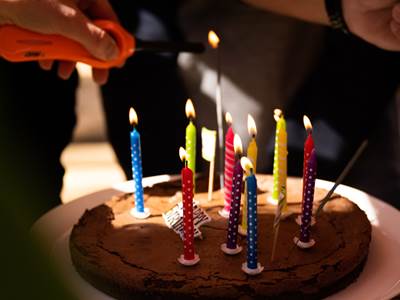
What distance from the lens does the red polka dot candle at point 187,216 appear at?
830 mm

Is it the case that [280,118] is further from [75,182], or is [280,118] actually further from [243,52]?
[75,182]

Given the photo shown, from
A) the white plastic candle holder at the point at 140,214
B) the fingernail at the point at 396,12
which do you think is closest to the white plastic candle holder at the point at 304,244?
the white plastic candle holder at the point at 140,214

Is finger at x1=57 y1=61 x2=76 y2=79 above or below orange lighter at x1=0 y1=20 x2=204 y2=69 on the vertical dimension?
below

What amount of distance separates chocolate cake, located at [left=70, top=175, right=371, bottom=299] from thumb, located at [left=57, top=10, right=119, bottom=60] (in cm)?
30

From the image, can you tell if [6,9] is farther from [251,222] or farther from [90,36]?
[251,222]

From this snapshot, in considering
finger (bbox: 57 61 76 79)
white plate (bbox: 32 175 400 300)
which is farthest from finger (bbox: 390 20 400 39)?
finger (bbox: 57 61 76 79)

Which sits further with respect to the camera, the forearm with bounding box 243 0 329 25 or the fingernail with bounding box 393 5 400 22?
the forearm with bounding box 243 0 329 25

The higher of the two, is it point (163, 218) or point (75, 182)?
point (163, 218)

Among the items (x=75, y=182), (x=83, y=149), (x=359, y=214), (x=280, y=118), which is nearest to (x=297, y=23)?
(x=280, y=118)

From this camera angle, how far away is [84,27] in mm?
1051

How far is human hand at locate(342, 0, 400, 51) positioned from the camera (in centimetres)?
111

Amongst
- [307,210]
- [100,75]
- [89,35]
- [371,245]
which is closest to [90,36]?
[89,35]

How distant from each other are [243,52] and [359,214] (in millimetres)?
734

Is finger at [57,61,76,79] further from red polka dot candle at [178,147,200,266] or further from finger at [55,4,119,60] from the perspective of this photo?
red polka dot candle at [178,147,200,266]
